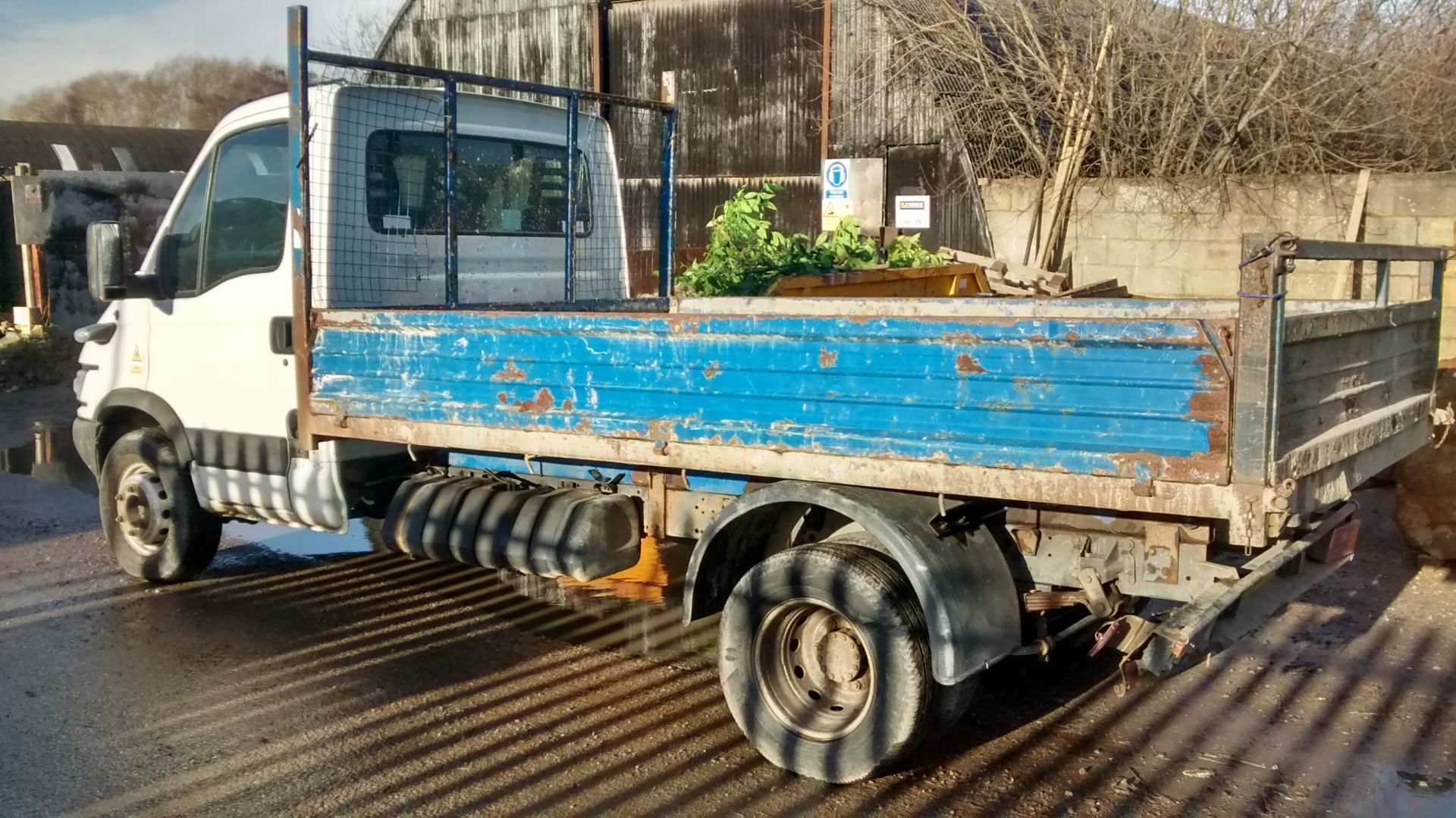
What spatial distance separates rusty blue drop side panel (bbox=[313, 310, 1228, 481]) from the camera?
346 cm

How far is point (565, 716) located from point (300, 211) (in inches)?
97.5

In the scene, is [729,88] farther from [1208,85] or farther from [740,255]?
[1208,85]

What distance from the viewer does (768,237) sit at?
11.7 meters

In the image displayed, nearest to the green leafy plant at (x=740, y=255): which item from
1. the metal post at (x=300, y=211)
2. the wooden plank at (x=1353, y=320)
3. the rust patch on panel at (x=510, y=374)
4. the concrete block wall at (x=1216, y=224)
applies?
the concrete block wall at (x=1216, y=224)

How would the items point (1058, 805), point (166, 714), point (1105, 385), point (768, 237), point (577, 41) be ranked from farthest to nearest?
point (577, 41) → point (768, 237) → point (166, 714) → point (1058, 805) → point (1105, 385)

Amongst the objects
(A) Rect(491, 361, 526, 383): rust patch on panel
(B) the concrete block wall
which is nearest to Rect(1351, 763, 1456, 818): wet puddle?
(A) Rect(491, 361, 526, 383): rust patch on panel

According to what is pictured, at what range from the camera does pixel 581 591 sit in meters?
6.74

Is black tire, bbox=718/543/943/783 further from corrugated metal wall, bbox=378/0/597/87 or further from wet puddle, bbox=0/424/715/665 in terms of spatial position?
corrugated metal wall, bbox=378/0/597/87

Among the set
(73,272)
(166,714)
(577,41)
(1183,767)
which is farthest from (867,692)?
(73,272)

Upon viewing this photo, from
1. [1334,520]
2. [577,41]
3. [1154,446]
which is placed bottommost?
[1334,520]

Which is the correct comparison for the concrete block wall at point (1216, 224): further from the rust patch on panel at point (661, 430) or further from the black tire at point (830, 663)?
the rust patch on panel at point (661, 430)

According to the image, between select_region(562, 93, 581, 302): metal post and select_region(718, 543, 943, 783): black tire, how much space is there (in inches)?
115

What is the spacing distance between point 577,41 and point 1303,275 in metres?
10.1

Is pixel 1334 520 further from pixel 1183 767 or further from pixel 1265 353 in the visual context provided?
pixel 1265 353
